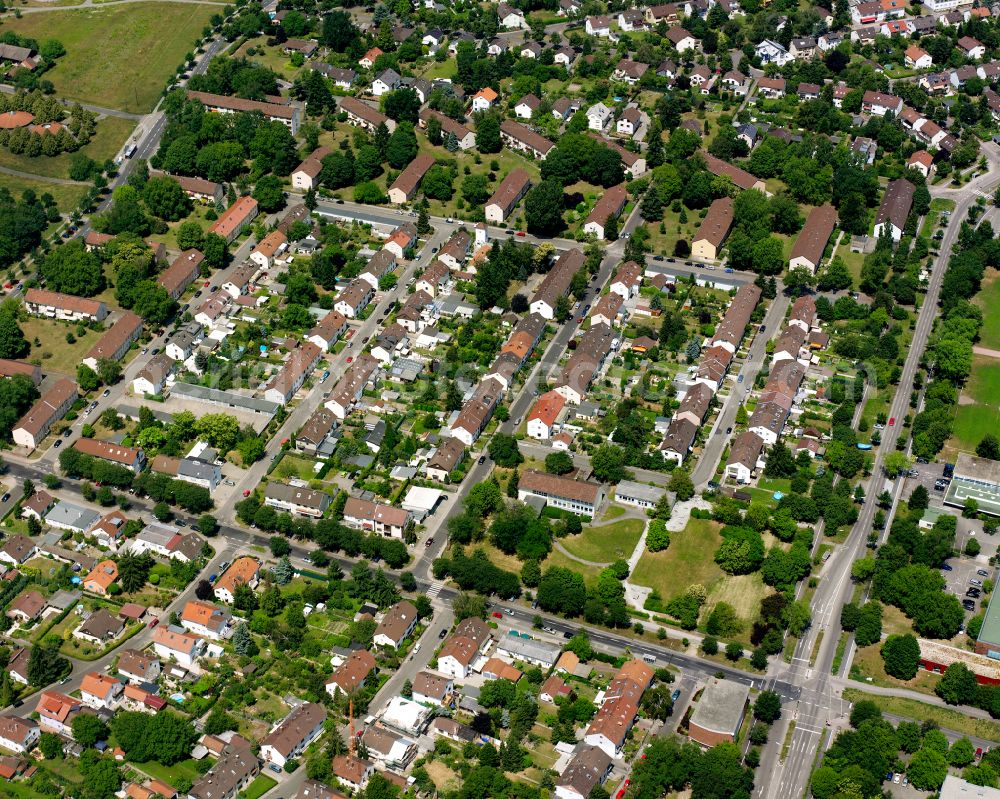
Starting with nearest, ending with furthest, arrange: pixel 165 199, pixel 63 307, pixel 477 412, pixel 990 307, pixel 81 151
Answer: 1. pixel 477 412
2. pixel 63 307
3. pixel 990 307
4. pixel 165 199
5. pixel 81 151

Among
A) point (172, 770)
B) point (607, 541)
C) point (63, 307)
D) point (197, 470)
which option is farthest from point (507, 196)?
point (172, 770)

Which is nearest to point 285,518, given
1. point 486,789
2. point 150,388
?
point 150,388

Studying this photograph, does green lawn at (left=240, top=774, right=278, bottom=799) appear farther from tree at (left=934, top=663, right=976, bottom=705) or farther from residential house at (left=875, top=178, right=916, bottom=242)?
residential house at (left=875, top=178, right=916, bottom=242)

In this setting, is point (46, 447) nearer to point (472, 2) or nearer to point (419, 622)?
point (419, 622)

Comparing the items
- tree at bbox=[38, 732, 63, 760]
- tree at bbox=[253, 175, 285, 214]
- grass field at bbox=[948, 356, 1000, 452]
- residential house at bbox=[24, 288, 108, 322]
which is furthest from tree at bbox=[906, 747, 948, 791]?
tree at bbox=[253, 175, 285, 214]

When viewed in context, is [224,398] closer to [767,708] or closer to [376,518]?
[376,518]

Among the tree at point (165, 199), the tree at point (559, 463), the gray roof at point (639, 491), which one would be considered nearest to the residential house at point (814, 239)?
the gray roof at point (639, 491)
